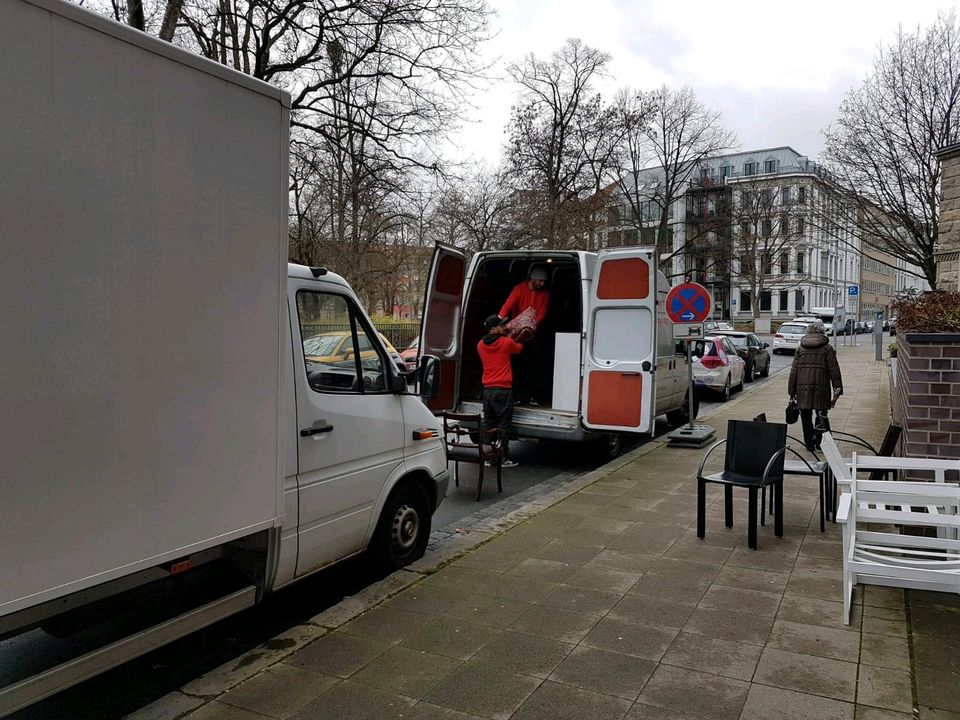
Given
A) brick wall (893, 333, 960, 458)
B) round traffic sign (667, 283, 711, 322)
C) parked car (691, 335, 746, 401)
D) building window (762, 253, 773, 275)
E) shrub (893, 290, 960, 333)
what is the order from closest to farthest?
brick wall (893, 333, 960, 458) → shrub (893, 290, 960, 333) → round traffic sign (667, 283, 711, 322) → parked car (691, 335, 746, 401) → building window (762, 253, 773, 275)

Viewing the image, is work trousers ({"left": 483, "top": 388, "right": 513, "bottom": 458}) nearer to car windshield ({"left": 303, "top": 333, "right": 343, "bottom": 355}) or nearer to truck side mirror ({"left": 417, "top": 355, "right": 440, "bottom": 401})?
truck side mirror ({"left": 417, "top": 355, "right": 440, "bottom": 401})

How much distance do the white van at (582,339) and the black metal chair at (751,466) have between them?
254 centimetres

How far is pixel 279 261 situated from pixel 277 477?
3.54 feet

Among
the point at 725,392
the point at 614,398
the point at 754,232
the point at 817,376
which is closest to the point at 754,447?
the point at 614,398

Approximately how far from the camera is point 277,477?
365 centimetres

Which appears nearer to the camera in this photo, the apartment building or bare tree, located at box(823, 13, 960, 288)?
bare tree, located at box(823, 13, 960, 288)

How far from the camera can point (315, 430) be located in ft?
13.9

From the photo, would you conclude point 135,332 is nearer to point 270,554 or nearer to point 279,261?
point 279,261

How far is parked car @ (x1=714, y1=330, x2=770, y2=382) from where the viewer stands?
21.7 m

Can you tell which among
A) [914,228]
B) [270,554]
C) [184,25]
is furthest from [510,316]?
[914,228]

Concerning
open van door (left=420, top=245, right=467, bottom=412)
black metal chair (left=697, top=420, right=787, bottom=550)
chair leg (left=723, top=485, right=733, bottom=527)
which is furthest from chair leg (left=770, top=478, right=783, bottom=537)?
open van door (left=420, top=245, right=467, bottom=412)

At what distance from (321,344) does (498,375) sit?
15.8ft

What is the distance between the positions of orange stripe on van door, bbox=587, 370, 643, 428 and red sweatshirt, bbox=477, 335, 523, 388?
3.37ft

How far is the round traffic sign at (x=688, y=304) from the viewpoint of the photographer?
32.9 feet
